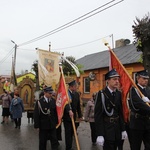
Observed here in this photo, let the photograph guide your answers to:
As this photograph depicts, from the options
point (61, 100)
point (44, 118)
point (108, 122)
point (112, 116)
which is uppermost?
point (61, 100)

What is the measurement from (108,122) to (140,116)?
1.09m

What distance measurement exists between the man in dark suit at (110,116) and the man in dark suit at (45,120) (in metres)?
2.42

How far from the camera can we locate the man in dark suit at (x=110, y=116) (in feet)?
15.2

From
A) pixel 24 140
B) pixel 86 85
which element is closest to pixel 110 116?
pixel 24 140

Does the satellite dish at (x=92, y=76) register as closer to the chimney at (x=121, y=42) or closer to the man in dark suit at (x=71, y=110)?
the chimney at (x=121, y=42)

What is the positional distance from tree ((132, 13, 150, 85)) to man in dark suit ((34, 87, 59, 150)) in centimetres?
369

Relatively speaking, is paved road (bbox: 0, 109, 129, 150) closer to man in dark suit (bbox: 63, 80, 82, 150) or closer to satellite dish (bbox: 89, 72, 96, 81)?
man in dark suit (bbox: 63, 80, 82, 150)

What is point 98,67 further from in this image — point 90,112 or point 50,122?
point 50,122

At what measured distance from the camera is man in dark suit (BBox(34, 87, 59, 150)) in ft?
22.5

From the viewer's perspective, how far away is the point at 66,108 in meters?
7.55

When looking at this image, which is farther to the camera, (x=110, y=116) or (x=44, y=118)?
(x=44, y=118)

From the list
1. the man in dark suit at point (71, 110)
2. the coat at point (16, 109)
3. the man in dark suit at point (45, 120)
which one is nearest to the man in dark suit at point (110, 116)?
the man in dark suit at point (45, 120)

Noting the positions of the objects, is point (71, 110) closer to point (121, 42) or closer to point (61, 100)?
point (61, 100)

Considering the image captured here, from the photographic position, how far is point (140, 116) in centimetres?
549
